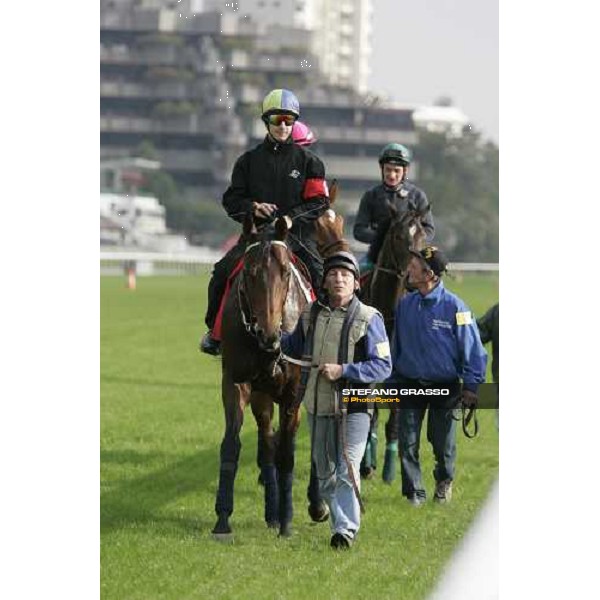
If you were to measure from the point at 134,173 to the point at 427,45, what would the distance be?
34619mm

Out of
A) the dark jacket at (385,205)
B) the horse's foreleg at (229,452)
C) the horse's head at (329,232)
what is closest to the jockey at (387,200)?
the dark jacket at (385,205)

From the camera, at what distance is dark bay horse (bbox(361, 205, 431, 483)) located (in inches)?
390

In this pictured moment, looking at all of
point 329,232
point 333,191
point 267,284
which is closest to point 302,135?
point 333,191

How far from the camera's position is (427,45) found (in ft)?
31.4

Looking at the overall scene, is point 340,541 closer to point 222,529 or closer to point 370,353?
point 222,529

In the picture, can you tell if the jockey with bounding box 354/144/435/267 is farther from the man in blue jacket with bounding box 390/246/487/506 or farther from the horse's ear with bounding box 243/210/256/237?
the horse's ear with bounding box 243/210/256/237

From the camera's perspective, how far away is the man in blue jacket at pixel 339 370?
8.16 m

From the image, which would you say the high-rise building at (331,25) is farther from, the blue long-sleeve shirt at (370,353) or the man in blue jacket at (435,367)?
the blue long-sleeve shirt at (370,353)

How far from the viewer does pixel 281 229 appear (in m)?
8.16

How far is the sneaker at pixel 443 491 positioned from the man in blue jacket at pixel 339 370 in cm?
93

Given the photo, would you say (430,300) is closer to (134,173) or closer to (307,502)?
(307,502)

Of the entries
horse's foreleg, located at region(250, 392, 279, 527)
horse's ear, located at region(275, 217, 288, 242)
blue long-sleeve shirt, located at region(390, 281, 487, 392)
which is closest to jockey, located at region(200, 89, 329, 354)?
horse's ear, located at region(275, 217, 288, 242)
